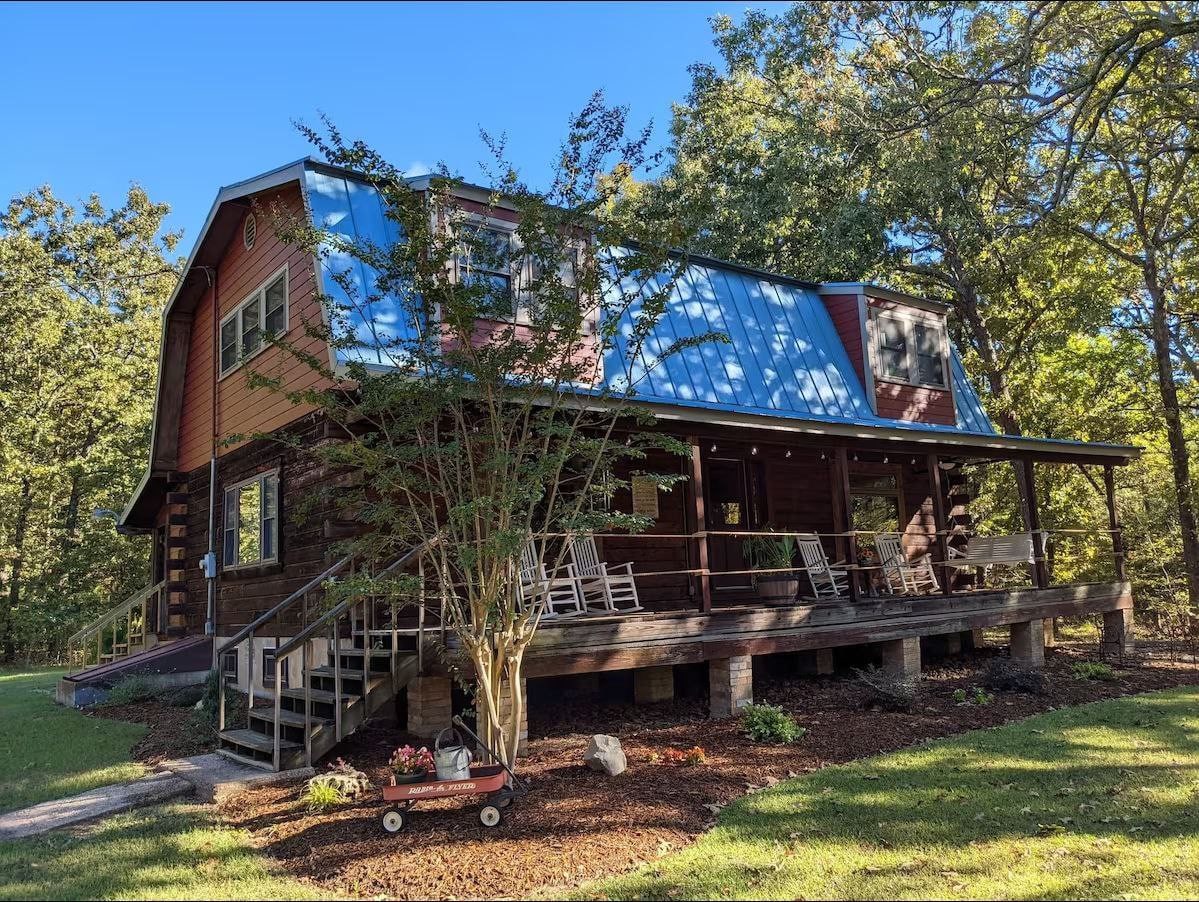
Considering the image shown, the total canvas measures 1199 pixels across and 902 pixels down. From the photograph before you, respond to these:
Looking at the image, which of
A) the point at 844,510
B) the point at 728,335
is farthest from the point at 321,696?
the point at 844,510

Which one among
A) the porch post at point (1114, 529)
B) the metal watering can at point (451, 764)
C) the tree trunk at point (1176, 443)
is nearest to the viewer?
the metal watering can at point (451, 764)

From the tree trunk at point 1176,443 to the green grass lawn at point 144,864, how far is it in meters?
19.3

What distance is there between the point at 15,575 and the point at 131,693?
1758 cm

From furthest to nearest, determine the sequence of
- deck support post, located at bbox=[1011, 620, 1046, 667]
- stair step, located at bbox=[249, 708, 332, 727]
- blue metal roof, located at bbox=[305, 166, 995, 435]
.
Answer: deck support post, located at bbox=[1011, 620, 1046, 667], blue metal roof, located at bbox=[305, 166, 995, 435], stair step, located at bbox=[249, 708, 332, 727]

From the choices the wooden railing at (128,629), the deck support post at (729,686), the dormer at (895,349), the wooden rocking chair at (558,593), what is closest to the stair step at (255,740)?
the wooden rocking chair at (558,593)

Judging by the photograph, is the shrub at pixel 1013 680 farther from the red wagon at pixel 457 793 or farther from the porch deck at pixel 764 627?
the red wagon at pixel 457 793

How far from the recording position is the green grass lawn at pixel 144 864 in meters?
4.68

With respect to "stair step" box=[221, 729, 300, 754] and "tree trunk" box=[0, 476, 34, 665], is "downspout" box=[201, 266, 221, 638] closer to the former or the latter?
"stair step" box=[221, 729, 300, 754]

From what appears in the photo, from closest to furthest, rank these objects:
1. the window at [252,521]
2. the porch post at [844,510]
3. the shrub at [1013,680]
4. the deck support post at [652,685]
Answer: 1. the deck support post at [652,685]
2. the shrub at [1013,680]
3. the porch post at [844,510]
4. the window at [252,521]

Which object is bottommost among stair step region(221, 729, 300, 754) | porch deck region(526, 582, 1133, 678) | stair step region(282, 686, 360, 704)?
stair step region(221, 729, 300, 754)

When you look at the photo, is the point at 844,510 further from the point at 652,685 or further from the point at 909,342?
the point at 909,342

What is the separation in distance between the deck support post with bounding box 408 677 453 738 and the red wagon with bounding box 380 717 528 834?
7.20ft

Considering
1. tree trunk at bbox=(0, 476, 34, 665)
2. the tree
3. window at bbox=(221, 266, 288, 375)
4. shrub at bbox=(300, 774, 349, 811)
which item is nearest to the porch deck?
shrub at bbox=(300, 774, 349, 811)

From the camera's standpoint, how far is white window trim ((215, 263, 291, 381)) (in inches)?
433
